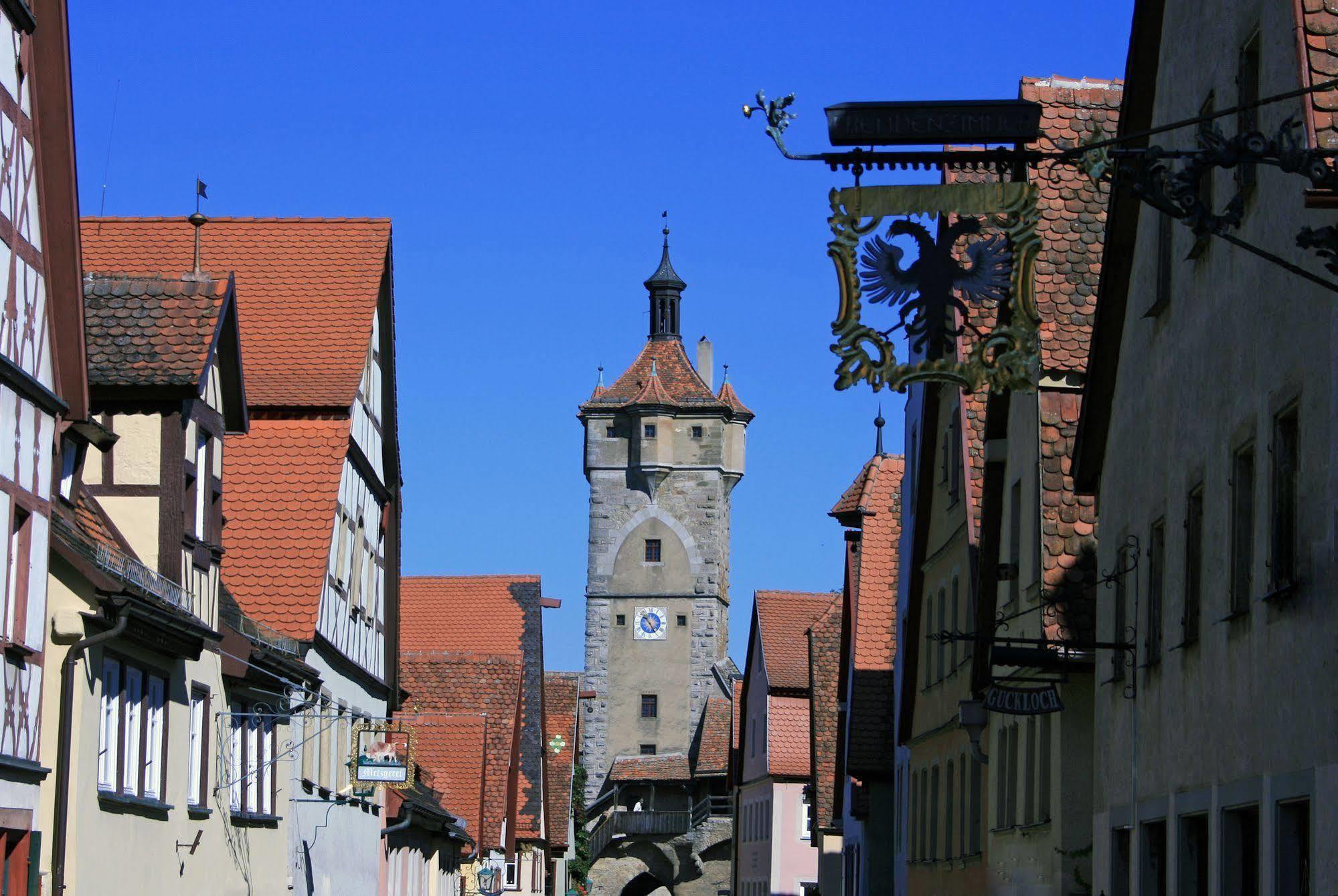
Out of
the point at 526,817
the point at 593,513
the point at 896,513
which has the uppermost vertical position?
the point at 593,513

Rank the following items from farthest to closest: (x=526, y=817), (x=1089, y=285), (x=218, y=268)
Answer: (x=526, y=817) → (x=218, y=268) → (x=1089, y=285)

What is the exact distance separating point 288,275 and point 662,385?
6914cm

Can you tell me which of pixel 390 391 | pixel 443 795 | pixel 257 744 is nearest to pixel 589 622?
pixel 443 795

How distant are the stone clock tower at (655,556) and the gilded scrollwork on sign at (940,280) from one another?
76.5 metres

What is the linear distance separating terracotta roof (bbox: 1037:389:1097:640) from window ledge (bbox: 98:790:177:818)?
→ 247 inches

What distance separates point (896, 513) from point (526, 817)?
556 inches

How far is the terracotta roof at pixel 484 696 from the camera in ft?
110

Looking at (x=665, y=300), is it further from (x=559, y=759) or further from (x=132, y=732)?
(x=132, y=732)

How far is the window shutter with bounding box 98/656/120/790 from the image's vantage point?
14.5 meters

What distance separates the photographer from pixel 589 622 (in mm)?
88000

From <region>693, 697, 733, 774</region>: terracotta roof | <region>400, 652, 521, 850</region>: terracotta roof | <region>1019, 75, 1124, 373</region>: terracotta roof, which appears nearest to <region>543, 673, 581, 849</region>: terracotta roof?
<region>400, 652, 521, 850</region>: terracotta roof

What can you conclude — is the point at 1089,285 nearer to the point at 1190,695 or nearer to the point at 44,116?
the point at 1190,695

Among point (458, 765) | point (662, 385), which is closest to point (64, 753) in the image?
point (458, 765)

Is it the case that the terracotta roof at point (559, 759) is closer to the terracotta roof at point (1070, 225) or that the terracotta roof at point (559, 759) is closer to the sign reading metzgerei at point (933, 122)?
the terracotta roof at point (1070, 225)
